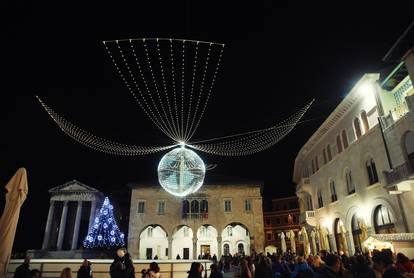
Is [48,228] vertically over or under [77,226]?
under

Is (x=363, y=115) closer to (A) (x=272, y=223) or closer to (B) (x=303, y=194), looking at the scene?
(B) (x=303, y=194)

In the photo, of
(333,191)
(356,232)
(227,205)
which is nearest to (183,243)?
(227,205)

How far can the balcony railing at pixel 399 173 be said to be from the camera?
40.5ft

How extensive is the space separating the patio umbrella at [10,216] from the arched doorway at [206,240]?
105 ft

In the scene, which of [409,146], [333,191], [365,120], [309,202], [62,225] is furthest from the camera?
[62,225]

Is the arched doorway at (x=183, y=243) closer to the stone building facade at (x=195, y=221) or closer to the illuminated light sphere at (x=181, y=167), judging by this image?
the stone building facade at (x=195, y=221)

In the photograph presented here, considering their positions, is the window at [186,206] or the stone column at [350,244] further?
the window at [186,206]

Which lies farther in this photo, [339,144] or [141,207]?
[141,207]

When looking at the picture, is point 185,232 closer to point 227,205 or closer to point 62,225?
point 227,205

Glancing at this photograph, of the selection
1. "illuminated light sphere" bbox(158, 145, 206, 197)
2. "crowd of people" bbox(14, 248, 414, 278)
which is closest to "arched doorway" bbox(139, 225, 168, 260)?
"illuminated light sphere" bbox(158, 145, 206, 197)

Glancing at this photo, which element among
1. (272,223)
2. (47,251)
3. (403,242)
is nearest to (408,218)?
(403,242)

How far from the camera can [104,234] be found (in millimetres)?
31031

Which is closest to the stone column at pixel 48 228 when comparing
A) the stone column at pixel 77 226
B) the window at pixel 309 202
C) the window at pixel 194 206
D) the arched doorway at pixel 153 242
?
the stone column at pixel 77 226

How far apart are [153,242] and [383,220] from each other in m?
28.9
